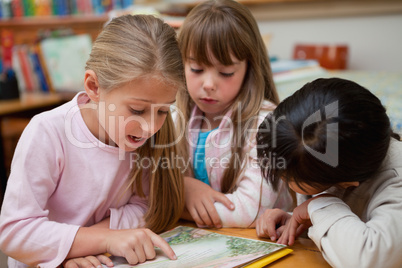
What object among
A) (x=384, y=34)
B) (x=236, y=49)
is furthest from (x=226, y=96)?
(x=384, y=34)

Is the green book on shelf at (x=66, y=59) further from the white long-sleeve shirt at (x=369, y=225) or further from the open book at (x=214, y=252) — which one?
the white long-sleeve shirt at (x=369, y=225)

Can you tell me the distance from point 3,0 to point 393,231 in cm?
361

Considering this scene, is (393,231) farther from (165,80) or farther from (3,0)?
(3,0)

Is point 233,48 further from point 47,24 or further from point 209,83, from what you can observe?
point 47,24

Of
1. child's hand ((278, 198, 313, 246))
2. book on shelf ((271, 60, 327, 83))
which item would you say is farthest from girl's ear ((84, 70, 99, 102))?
book on shelf ((271, 60, 327, 83))

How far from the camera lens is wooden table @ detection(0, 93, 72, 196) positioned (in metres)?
2.28

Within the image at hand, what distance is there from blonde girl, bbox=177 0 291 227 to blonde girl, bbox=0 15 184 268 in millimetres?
138

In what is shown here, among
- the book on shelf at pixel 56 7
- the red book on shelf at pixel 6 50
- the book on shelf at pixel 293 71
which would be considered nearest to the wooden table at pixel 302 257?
the book on shelf at pixel 293 71

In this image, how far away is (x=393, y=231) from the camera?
69cm

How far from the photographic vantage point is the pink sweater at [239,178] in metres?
1.00

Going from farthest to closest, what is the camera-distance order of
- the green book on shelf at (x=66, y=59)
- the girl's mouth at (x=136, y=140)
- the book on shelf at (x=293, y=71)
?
1. the green book on shelf at (x=66, y=59)
2. the book on shelf at (x=293, y=71)
3. the girl's mouth at (x=136, y=140)

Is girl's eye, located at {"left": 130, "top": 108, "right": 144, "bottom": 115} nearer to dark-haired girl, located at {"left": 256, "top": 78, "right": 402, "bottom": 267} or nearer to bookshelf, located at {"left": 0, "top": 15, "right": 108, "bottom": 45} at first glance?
dark-haired girl, located at {"left": 256, "top": 78, "right": 402, "bottom": 267}

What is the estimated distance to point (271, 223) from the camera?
91 cm

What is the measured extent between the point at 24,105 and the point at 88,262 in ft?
5.88
